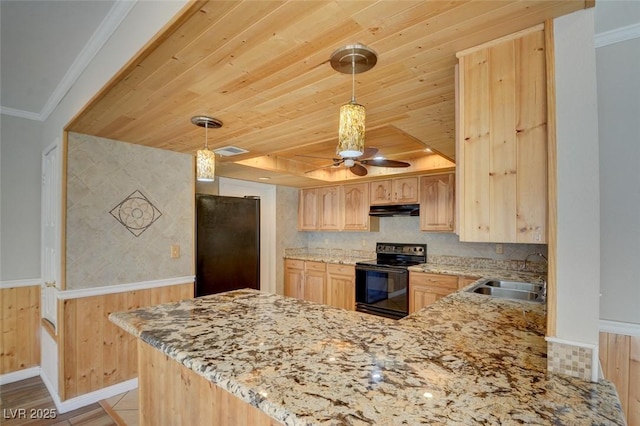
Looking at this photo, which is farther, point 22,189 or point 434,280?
point 434,280

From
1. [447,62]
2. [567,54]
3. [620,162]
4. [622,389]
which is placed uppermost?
[447,62]

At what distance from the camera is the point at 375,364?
1.01 meters

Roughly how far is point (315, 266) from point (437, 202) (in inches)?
81.0

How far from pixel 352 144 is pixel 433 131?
1294 millimetres

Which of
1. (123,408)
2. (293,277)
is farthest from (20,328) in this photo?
(293,277)

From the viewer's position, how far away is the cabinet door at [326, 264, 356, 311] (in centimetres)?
422

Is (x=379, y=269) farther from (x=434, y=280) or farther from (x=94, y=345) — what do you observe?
(x=94, y=345)

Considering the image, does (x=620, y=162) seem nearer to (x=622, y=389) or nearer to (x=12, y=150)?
(x=622, y=389)

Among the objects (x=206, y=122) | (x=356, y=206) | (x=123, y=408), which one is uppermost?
(x=206, y=122)

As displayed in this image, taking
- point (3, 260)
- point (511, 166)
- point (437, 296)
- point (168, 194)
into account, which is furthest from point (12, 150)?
point (437, 296)

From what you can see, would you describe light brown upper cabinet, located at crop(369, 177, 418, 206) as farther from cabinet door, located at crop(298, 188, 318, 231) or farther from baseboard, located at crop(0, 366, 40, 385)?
baseboard, located at crop(0, 366, 40, 385)

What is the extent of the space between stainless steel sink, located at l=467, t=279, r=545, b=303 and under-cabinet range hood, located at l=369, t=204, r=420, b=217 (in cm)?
134

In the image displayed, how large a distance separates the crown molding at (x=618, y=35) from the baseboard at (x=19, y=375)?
17.2 feet

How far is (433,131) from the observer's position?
2.19 metres
